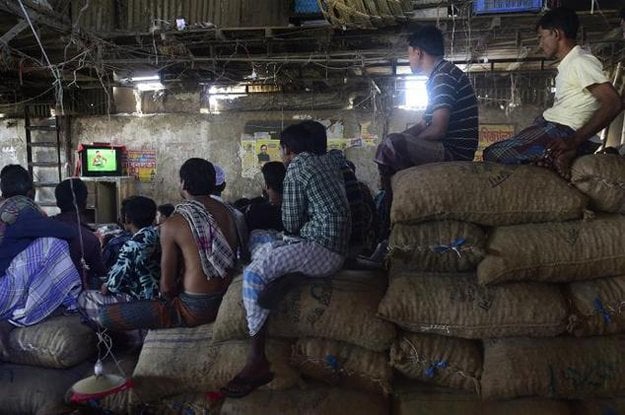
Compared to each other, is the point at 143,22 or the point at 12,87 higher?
the point at 143,22

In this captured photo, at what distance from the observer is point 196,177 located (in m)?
2.87

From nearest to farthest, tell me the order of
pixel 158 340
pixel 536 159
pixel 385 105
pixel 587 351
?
pixel 587 351
pixel 536 159
pixel 158 340
pixel 385 105

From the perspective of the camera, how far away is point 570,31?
8.82 ft

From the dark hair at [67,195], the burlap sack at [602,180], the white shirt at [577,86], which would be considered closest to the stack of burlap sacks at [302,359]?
the burlap sack at [602,180]

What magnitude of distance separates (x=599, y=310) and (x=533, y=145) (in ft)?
3.04

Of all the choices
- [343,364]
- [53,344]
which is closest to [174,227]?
[53,344]

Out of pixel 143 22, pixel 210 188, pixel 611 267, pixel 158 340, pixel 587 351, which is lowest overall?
pixel 158 340

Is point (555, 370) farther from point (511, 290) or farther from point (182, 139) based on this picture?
point (182, 139)

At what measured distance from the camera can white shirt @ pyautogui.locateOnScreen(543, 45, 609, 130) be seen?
2.53m

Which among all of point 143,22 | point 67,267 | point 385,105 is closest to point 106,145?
point 143,22

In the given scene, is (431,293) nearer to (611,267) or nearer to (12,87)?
(611,267)

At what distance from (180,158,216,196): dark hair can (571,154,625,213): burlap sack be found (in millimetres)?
2024

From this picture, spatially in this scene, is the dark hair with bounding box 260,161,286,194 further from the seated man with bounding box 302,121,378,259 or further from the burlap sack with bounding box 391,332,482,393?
the burlap sack with bounding box 391,332,482,393

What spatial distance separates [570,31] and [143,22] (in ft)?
17.6
